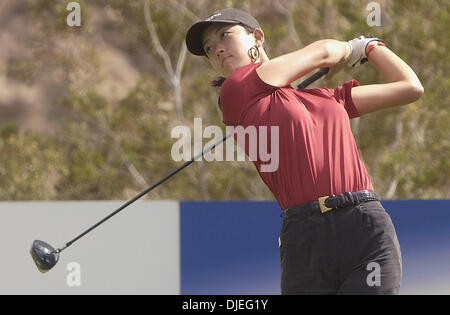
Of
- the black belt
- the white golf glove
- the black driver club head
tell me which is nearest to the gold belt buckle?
the black belt

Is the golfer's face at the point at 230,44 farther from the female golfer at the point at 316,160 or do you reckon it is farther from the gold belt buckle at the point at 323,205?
the gold belt buckle at the point at 323,205

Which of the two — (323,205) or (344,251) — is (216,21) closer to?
(323,205)

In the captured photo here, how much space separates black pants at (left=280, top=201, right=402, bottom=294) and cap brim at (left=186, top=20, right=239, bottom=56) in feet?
2.25

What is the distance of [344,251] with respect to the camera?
265 cm

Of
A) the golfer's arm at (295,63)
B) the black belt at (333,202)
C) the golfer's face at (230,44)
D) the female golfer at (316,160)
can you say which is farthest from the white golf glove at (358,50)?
the black belt at (333,202)

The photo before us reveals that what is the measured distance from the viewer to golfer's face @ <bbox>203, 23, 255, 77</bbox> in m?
2.91

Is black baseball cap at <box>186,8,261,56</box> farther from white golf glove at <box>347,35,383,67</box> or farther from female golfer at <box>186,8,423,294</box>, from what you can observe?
white golf glove at <box>347,35,383,67</box>

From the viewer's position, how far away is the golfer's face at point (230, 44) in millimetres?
2912

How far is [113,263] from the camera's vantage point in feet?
19.5

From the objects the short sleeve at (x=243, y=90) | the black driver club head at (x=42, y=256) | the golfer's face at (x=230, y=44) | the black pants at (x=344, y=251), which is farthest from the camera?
the black driver club head at (x=42, y=256)

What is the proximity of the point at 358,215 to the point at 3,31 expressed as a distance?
22265 mm

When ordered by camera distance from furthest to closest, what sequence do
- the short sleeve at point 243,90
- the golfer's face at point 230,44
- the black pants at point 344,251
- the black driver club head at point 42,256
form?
1. the black driver club head at point 42,256
2. the golfer's face at point 230,44
3. the short sleeve at point 243,90
4. the black pants at point 344,251

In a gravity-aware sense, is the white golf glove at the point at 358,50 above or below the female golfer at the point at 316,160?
above
